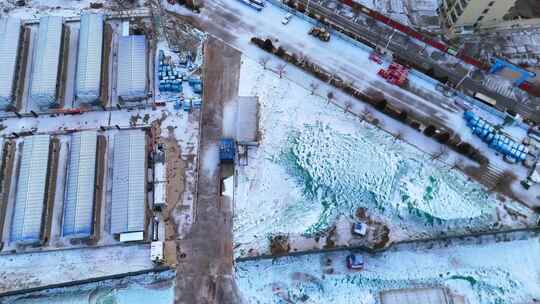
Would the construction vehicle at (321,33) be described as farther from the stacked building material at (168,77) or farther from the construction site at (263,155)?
the stacked building material at (168,77)

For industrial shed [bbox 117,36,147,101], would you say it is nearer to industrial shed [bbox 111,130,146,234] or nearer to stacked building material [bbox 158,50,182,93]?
stacked building material [bbox 158,50,182,93]

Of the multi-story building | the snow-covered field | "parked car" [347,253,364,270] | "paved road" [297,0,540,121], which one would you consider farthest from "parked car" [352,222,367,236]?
the multi-story building

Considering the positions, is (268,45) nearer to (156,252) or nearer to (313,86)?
(313,86)

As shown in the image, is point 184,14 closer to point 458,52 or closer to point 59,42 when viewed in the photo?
point 59,42

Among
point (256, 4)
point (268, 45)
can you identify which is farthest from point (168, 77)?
point (256, 4)

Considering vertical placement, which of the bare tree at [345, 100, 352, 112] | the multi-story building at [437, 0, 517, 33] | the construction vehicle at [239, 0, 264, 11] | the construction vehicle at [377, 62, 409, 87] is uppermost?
the construction vehicle at [239, 0, 264, 11]

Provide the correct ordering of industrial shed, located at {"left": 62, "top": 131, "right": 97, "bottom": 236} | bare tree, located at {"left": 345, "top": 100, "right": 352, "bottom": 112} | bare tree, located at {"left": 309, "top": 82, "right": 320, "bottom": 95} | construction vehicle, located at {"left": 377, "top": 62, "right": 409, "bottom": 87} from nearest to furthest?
industrial shed, located at {"left": 62, "top": 131, "right": 97, "bottom": 236} < bare tree, located at {"left": 345, "top": 100, "right": 352, "bottom": 112} < bare tree, located at {"left": 309, "top": 82, "right": 320, "bottom": 95} < construction vehicle, located at {"left": 377, "top": 62, "right": 409, "bottom": 87}

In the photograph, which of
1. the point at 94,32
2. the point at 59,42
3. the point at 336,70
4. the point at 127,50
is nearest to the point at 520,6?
the point at 336,70
